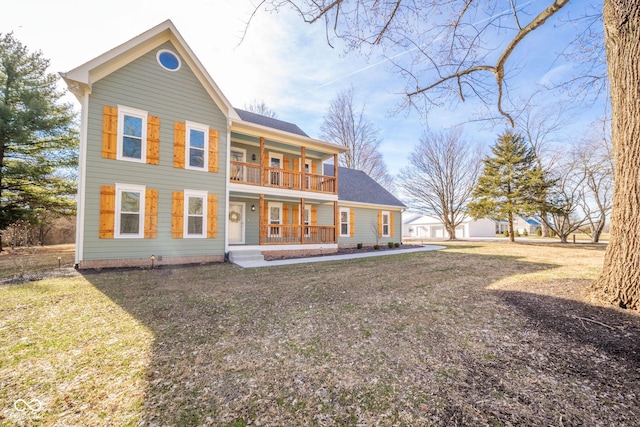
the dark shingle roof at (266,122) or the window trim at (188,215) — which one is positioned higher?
the dark shingle roof at (266,122)

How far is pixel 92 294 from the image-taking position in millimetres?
5348

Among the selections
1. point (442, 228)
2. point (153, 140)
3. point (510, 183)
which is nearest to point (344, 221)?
point (153, 140)

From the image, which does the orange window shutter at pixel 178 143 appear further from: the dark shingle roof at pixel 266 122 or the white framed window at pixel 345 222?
the white framed window at pixel 345 222

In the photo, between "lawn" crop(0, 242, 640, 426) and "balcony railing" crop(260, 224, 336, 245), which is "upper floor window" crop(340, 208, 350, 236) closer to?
"balcony railing" crop(260, 224, 336, 245)

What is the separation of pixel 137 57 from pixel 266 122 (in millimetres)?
6243

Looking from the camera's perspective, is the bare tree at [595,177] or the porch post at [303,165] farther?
the bare tree at [595,177]

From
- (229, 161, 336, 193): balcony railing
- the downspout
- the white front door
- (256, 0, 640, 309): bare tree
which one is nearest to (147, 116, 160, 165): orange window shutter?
the downspout

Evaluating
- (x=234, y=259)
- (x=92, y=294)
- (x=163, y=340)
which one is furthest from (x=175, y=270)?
(x=163, y=340)

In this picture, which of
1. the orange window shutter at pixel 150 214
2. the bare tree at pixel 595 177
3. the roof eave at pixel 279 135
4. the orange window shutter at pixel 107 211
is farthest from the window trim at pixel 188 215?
the bare tree at pixel 595 177

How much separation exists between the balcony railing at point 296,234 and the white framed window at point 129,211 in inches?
170

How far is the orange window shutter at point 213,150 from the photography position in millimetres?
10213

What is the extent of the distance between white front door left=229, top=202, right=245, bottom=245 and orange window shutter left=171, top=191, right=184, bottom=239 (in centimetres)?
272

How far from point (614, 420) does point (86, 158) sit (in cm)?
1149

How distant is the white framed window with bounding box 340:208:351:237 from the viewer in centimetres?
1578
